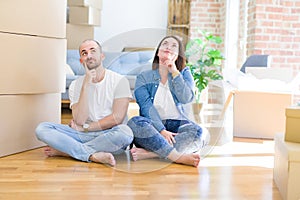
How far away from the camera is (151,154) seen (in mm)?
2465

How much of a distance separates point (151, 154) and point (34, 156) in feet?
2.04

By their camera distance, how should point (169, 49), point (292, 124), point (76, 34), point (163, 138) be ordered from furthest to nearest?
point (76, 34) < point (163, 138) < point (169, 49) < point (292, 124)

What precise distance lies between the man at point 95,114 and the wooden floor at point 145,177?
0.08 m

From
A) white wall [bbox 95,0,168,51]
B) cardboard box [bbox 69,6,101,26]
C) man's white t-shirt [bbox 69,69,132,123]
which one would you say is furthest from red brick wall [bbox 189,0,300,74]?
man's white t-shirt [bbox 69,69,132,123]

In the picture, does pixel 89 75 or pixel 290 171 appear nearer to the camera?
pixel 290 171

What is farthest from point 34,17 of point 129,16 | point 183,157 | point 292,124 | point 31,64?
point 129,16

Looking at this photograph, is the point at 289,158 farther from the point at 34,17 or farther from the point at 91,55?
the point at 34,17

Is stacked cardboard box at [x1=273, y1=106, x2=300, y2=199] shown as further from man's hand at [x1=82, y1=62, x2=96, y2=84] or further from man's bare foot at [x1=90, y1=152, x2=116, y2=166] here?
man's hand at [x1=82, y1=62, x2=96, y2=84]

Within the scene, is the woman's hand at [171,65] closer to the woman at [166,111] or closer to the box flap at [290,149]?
the woman at [166,111]

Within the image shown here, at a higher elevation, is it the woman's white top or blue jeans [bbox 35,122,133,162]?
the woman's white top

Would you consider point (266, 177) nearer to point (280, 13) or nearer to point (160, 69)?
point (160, 69)

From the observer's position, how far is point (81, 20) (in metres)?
5.74

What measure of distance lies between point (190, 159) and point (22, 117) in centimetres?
94

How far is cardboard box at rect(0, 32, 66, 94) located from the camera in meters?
2.46
